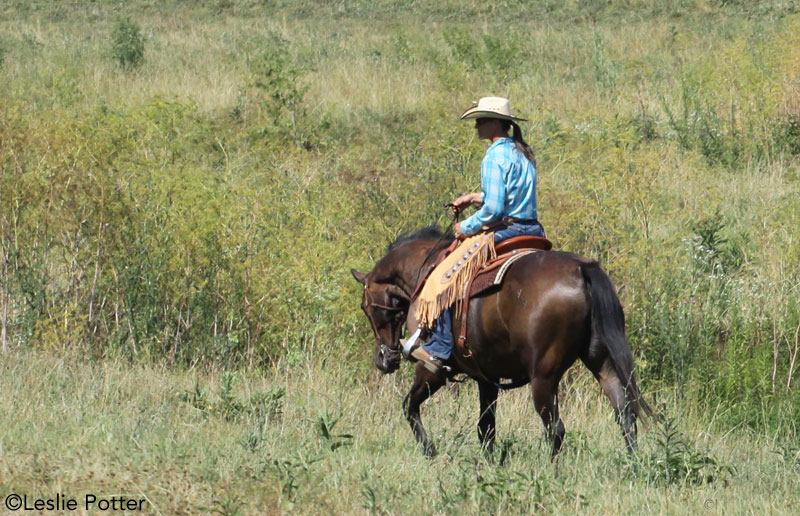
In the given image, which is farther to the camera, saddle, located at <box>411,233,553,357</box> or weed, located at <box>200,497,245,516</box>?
saddle, located at <box>411,233,553,357</box>

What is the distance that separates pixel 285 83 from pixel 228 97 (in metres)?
1.71

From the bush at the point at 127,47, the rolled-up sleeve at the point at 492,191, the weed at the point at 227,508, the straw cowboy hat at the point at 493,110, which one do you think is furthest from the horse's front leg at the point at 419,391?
the bush at the point at 127,47

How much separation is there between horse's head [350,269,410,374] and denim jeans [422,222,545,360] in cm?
59

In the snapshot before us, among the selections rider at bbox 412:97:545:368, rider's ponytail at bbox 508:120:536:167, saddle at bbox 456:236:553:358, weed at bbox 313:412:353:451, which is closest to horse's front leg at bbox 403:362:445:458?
rider at bbox 412:97:545:368

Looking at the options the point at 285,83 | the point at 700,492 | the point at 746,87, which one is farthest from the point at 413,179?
the point at 746,87

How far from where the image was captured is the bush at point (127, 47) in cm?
1976

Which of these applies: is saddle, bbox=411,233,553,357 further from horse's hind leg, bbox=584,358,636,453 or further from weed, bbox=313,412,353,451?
weed, bbox=313,412,353,451

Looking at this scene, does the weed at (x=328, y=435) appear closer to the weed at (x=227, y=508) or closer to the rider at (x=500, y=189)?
the rider at (x=500, y=189)

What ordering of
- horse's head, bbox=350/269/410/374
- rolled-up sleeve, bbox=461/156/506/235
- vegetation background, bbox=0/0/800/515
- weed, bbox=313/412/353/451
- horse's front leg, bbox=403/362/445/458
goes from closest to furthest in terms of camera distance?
vegetation background, bbox=0/0/800/515, weed, bbox=313/412/353/451, rolled-up sleeve, bbox=461/156/506/235, horse's front leg, bbox=403/362/445/458, horse's head, bbox=350/269/410/374

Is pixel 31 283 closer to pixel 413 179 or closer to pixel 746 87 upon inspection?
pixel 413 179

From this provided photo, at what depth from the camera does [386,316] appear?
7.43 metres

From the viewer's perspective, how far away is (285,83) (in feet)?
51.5

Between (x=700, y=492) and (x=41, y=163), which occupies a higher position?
(x=41, y=163)

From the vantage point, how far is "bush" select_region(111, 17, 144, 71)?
64.8 feet
